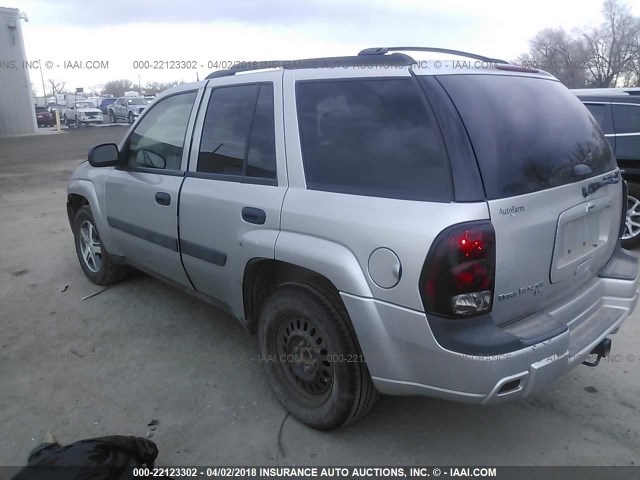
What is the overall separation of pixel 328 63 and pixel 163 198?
58.7 inches

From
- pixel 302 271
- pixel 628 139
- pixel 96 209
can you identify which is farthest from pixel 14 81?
pixel 302 271

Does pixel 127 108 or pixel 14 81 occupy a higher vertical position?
pixel 14 81

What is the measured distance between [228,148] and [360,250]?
1.27 metres

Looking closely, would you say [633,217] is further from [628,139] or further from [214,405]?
[214,405]

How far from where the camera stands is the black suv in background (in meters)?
5.74

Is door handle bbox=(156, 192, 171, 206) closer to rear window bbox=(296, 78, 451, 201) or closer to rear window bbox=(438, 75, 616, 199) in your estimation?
rear window bbox=(296, 78, 451, 201)

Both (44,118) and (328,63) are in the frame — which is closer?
(328,63)

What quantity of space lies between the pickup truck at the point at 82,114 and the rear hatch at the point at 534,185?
35945 mm

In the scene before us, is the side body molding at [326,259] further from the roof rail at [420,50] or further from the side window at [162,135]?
the side window at [162,135]

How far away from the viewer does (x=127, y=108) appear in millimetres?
33312

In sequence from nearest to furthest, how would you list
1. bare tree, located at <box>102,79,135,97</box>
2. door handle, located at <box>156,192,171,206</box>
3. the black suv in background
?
door handle, located at <box>156,192,171,206</box>
the black suv in background
bare tree, located at <box>102,79,135,97</box>

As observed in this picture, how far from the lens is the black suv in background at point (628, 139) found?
574 centimetres

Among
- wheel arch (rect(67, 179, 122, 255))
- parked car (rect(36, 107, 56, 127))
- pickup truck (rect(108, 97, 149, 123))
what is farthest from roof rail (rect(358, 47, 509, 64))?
parked car (rect(36, 107, 56, 127))

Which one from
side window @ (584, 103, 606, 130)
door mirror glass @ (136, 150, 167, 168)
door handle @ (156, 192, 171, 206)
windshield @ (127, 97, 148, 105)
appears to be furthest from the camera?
windshield @ (127, 97, 148, 105)
